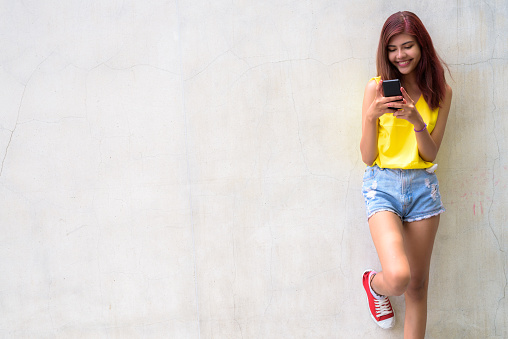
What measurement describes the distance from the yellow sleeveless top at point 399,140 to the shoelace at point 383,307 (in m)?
0.78

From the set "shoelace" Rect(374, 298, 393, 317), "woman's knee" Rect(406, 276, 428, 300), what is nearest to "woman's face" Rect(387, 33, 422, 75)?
"woman's knee" Rect(406, 276, 428, 300)

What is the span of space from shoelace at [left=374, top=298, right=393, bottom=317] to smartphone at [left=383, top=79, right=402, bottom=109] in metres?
1.12

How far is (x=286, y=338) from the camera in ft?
7.77

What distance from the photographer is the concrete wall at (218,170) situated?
2.27 meters

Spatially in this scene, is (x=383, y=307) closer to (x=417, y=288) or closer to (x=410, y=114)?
(x=417, y=288)

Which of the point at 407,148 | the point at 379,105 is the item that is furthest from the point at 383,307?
the point at 379,105

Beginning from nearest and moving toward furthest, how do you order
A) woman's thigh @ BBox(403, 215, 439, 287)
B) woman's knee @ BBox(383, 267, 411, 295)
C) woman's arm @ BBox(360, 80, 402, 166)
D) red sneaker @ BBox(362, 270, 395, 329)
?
woman's knee @ BBox(383, 267, 411, 295) < woman's arm @ BBox(360, 80, 402, 166) < woman's thigh @ BBox(403, 215, 439, 287) < red sneaker @ BBox(362, 270, 395, 329)

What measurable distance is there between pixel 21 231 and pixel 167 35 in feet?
4.58

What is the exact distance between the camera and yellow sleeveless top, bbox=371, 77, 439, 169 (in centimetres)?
197

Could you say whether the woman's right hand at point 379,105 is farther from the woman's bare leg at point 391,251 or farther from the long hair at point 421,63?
the woman's bare leg at point 391,251

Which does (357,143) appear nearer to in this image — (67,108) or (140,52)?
(140,52)

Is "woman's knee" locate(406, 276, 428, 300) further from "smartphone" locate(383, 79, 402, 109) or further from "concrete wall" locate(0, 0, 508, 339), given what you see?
"smartphone" locate(383, 79, 402, 109)

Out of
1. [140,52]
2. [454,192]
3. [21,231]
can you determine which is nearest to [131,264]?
[21,231]

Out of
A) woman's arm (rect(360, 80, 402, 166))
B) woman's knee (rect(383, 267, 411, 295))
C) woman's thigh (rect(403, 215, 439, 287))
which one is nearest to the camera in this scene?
woman's knee (rect(383, 267, 411, 295))
